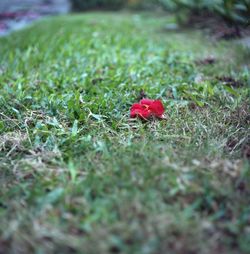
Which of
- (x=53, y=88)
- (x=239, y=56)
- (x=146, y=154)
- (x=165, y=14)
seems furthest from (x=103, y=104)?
(x=165, y=14)

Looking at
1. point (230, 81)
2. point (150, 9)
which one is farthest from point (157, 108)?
point (150, 9)

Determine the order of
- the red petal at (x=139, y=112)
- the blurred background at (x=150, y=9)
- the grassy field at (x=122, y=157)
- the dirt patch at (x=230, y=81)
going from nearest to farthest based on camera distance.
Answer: the grassy field at (x=122, y=157), the red petal at (x=139, y=112), the dirt patch at (x=230, y=81), the blurred background at (x=150, y=9)

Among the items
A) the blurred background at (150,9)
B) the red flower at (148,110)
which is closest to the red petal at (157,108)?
the red flower at (148,110)

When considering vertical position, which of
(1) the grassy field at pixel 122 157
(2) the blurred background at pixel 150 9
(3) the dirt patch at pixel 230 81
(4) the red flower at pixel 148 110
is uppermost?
(2) the blurred background at pixel 150 9

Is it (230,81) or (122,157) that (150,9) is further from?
(122,157)

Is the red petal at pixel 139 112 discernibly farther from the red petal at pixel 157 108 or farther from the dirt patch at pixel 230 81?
the dirt patch at pixel 230 81

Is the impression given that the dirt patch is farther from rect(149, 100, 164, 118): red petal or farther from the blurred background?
rect(149, 100, 164, 118): red petal
